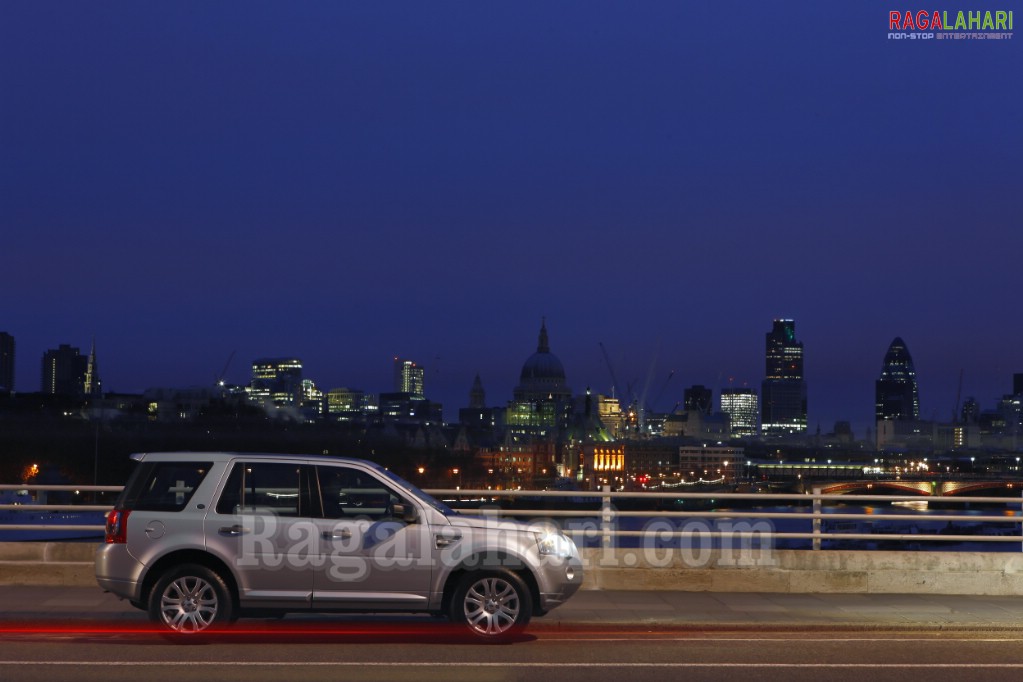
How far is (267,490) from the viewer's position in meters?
12.7

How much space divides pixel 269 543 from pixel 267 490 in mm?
547

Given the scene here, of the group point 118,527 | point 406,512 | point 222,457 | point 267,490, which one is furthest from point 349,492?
point 118,527

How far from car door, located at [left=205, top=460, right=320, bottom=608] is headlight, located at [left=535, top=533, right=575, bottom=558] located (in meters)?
2.26

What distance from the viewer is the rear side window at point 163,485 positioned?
12656 mm

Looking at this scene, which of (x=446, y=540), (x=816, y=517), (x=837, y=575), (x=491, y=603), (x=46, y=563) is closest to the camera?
(x=446, y=540)

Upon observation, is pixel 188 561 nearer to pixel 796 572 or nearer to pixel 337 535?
pixel 337 535

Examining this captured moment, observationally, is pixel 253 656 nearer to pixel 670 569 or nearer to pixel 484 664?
pixel 484 664

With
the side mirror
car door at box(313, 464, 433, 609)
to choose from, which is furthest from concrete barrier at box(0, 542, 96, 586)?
the side mirror

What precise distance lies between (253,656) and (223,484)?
1808 mm

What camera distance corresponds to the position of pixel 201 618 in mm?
12523

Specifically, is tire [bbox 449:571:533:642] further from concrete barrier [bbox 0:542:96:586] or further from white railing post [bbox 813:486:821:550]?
concrete barrier [bbox 0:542:96:586]

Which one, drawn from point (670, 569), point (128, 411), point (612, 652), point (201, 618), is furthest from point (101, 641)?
point (128, 411)

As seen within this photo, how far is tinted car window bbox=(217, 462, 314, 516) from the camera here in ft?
41.4

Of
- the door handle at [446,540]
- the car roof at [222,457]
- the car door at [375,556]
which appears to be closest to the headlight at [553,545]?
the door handle at [446,540]
